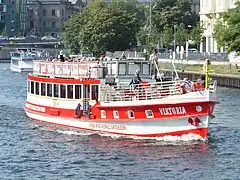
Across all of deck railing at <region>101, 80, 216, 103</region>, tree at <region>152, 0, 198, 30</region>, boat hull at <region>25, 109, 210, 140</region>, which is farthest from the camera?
tree at <region>152, 0, 198, 30</region>

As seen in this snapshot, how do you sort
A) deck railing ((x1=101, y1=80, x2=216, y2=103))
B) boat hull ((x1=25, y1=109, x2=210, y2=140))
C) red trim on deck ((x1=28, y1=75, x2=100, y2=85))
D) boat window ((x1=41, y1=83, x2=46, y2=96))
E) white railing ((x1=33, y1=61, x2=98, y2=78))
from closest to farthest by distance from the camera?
1. boat hull ((x1=25, y1=109, x2=210, y2=140))
2. deck railing ((x1=101, y1=80, x2=216, y2=103))
3. red trim on deck ((x1=28, y1=75, x2=100, y2=85))
4. white railing ((x1=33, y1=61, x2=98, y2=78))
5. boat window ((x1=41, y1=83, x2=46, y2=96))

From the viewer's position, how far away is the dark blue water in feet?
126

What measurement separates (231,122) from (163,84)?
1039cm

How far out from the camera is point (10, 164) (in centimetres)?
4097

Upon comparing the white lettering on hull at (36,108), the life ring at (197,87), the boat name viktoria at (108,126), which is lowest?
the boat name viktoria at (108,126)

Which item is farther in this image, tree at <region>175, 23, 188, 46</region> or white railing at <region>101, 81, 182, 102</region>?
tree at <region>175, 23, 188, 46</region>

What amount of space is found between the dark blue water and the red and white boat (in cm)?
76

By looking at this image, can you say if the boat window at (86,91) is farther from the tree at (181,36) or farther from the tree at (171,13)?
the tree at (171,13)

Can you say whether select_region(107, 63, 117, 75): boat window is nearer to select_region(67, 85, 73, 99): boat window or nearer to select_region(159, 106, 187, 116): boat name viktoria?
select_region(67, 85, 73, 99): boat window

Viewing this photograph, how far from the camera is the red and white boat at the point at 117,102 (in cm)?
4469

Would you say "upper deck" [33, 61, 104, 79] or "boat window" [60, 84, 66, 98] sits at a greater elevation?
"upper deck" [33, 61, 104, 79]

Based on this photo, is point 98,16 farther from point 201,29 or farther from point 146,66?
point 146,66

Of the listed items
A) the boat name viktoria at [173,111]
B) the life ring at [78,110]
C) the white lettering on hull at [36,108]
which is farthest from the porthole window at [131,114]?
the white lettering on hull at [36,108]

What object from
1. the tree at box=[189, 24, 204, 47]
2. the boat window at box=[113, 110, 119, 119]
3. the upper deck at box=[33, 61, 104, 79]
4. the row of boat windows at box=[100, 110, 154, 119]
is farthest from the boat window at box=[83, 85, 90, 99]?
the tree at box=[189, 24, 204, 47]
